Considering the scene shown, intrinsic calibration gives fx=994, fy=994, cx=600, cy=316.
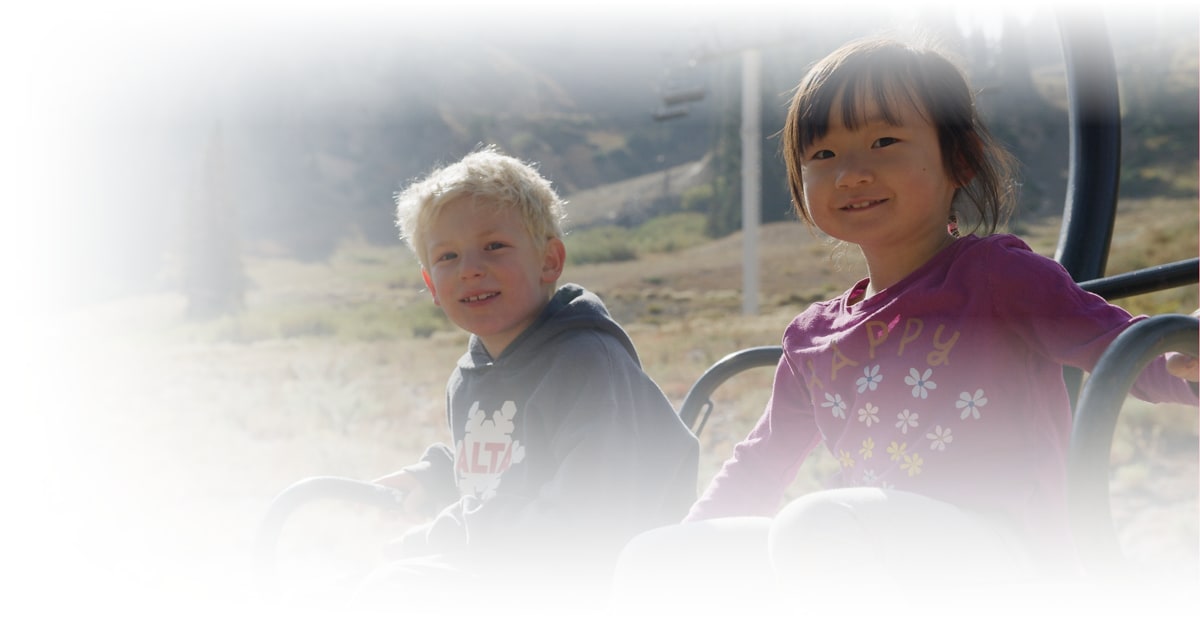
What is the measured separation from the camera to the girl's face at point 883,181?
90cm

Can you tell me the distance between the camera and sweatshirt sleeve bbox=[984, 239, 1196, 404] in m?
0.76

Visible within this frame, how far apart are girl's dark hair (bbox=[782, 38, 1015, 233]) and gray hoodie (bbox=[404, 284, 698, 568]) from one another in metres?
0.31

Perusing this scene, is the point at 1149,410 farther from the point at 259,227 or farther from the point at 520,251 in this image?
the point at 259,227

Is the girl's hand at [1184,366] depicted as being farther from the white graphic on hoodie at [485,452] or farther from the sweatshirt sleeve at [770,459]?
the white graphic on hoodie at [485,452]

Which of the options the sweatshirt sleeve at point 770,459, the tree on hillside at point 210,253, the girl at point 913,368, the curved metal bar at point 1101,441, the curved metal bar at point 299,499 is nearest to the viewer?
the curved metal bar at point 1101,441

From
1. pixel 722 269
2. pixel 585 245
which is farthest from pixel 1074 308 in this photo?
pixel 722 269

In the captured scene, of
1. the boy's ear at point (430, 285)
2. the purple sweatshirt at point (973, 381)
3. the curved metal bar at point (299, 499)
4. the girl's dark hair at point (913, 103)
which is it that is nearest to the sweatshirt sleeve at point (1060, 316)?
the purple sweatshirt at point (973, 381)

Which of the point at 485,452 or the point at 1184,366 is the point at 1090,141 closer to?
the point at 1184,366

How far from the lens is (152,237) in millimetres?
11594

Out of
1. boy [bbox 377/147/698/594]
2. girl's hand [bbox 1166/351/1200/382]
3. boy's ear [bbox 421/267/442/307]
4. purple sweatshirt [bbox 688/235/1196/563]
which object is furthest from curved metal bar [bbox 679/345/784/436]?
girl's hand [bbox 1166/351/1200/382]

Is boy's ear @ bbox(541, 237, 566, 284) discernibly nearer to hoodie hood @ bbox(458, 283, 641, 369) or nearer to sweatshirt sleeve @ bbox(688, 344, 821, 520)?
hoodie hood @ bbox(458, 283, 641, 369)

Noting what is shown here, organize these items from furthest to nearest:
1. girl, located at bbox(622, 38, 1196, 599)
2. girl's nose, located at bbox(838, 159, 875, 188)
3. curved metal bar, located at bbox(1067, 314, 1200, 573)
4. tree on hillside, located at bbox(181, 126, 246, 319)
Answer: tree on hillside, located at bbox(181, 126, 246, 319)
girl's nose, located at bbox(838, 159, 875, 188)
girl, located at bbox(622, 38, 1196, 599)
curved metal bar, located at bbox(1067, 314, 1200, 573)

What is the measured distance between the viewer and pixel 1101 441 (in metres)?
0.64

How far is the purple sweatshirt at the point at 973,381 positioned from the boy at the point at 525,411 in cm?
21
